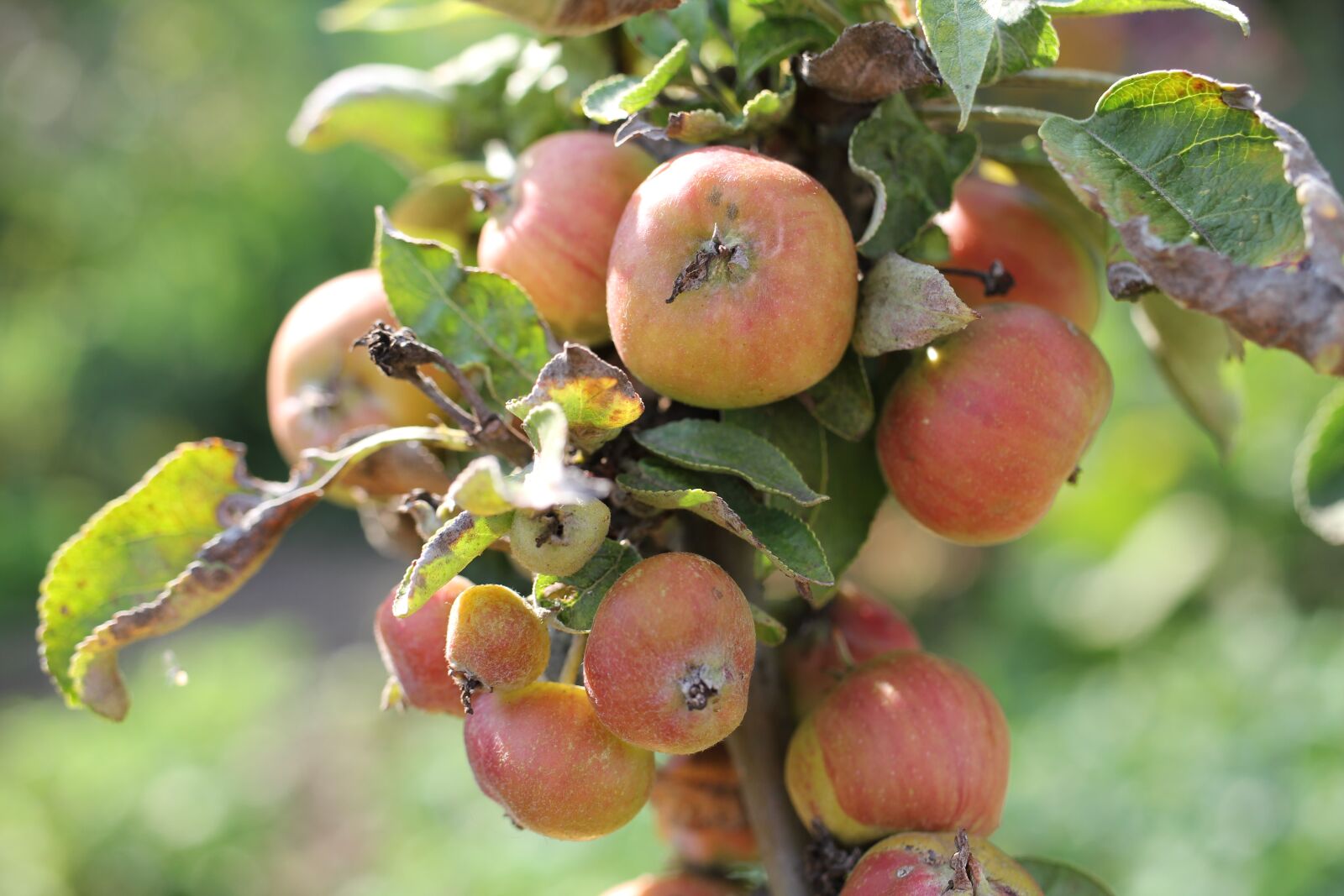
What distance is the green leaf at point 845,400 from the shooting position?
22.1 inches

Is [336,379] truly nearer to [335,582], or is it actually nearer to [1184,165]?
[1184,165]

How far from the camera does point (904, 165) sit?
0.57 metres

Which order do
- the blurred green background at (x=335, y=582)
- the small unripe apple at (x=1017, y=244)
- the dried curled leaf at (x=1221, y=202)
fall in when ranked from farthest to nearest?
the blurred green background at (x=335, y=582), the small unripe apple at (x=1017, y=244), the dried curled leaf at (x=1221, y=202)

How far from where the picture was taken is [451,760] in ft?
10.4

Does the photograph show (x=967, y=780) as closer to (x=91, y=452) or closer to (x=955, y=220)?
(x=955, y=220)

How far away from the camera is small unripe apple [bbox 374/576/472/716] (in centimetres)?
55

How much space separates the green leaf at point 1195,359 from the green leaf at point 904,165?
0.55 ft

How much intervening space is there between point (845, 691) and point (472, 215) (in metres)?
0.38

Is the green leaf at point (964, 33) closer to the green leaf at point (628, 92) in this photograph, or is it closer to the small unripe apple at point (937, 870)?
the green leaf at point (628, 92)

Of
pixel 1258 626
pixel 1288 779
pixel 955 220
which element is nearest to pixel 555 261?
pixel 955 220

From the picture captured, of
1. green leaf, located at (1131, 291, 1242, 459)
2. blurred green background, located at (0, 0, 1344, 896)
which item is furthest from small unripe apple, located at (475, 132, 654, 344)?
blurred green background, located at (0, 0, 1344, 896)

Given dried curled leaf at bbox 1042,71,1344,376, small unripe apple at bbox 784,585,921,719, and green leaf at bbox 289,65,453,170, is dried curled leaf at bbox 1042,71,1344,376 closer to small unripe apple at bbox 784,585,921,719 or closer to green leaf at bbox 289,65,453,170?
small unripe apple at bbox 784,585,921,719

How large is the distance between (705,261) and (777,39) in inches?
6.0

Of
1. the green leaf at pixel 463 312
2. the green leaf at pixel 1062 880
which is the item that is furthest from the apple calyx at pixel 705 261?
the green leaf at pixel 1062 880
